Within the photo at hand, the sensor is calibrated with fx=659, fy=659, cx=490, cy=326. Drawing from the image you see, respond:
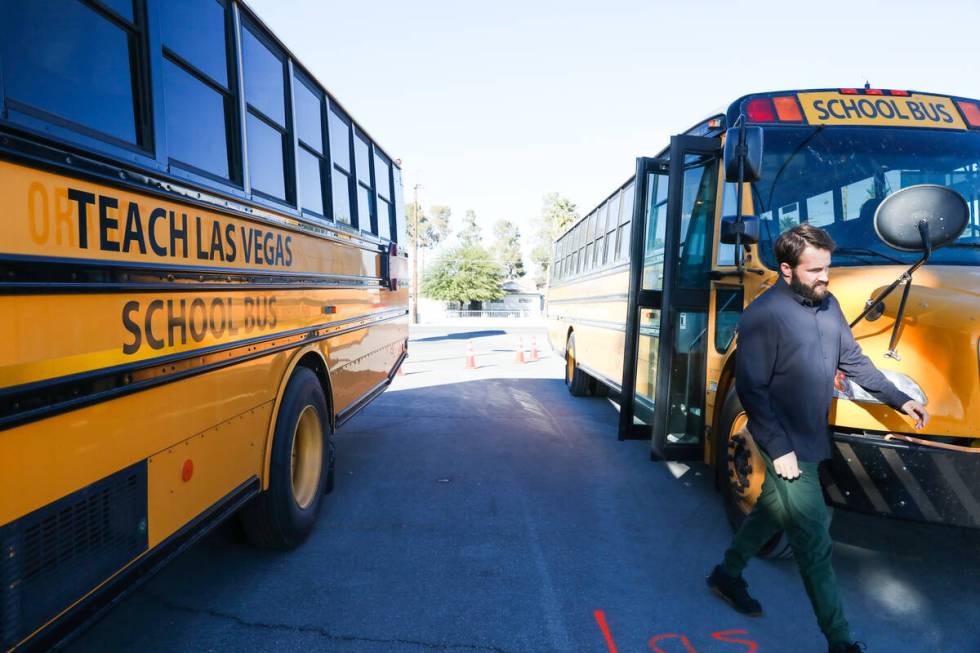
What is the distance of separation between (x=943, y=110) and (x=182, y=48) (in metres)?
4.49

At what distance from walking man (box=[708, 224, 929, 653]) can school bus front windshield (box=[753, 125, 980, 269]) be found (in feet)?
3.79

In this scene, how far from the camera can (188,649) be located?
2.87 meters

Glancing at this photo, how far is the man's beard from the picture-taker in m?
2.76

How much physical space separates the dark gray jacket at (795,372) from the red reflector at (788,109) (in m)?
1.86

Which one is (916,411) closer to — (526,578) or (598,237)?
(526,578)

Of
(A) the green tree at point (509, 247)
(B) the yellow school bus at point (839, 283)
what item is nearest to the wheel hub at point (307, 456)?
(B) the yellow school bus at point (839, 283)

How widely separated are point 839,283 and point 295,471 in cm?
343

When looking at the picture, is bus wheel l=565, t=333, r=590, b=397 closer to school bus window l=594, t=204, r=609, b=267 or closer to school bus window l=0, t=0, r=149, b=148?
school bus window l=594, t=204, r=609, b=267

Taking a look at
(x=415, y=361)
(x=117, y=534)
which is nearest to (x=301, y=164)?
(x=117, y=534)

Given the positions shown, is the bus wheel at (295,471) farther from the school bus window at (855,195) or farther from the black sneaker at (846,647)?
Result: the school bus window at (855,195)

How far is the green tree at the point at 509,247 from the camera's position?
82.9m

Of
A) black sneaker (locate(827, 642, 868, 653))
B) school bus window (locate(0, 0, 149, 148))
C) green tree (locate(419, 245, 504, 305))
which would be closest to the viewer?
school bus window (locate(0, 0, 149, 148))

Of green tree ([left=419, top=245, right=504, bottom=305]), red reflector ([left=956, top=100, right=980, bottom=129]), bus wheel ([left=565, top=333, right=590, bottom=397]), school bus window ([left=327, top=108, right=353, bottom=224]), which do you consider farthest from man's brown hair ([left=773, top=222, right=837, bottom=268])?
green tree ([left=419, top=245, right=504, bottom=305])

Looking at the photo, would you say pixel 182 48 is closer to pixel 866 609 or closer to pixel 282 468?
pixel 282 468
